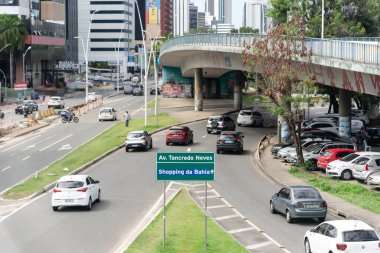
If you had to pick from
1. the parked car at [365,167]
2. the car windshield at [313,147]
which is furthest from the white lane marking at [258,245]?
the car windshield at [313,147]

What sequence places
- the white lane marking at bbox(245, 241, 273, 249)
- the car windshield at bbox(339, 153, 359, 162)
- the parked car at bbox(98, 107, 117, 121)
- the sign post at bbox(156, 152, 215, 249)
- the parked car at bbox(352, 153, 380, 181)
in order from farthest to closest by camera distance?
the parked car at bbox(98, 107, 117, 121) → the car windshield at bbox(339, 153, 359, 162) → the parked car at bbox(352, 153, 380, 181) → the white lane marking at bbox(245, 241, 273, 249) → the sign post at bbox(156, 152, 215, 249)

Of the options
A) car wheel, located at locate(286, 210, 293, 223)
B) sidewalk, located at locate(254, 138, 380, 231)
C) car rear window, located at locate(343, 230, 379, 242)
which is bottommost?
sidewalk, located at locate(254, 138, 380, 231)

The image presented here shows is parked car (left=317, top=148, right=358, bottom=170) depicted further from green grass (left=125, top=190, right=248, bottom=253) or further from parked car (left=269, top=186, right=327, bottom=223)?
green grass (left=125, top=190, right=248, bottom=253)

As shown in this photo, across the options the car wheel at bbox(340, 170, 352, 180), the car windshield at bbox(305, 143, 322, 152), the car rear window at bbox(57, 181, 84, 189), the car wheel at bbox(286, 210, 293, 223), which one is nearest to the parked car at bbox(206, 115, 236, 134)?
the car windshield at bbox(305, 143, 322, 152)

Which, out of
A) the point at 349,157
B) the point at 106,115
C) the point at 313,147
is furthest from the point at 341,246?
the point at 106,115

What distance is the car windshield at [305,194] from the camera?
93.8 feet

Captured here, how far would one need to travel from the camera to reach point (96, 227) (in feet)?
90.8

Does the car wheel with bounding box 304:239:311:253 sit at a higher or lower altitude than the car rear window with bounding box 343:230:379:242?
lower

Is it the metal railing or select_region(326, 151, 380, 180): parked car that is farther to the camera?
select_region(326, 151, 380, 180): parked car

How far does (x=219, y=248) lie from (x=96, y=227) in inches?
251

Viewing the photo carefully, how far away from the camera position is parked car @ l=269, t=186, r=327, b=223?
28.2m

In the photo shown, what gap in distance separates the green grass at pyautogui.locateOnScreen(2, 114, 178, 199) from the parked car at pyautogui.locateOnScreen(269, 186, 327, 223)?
1316 cm

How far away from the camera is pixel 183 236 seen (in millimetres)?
24781

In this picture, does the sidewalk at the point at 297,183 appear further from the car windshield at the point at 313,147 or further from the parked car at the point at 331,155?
the parked car at the point at 331,155
